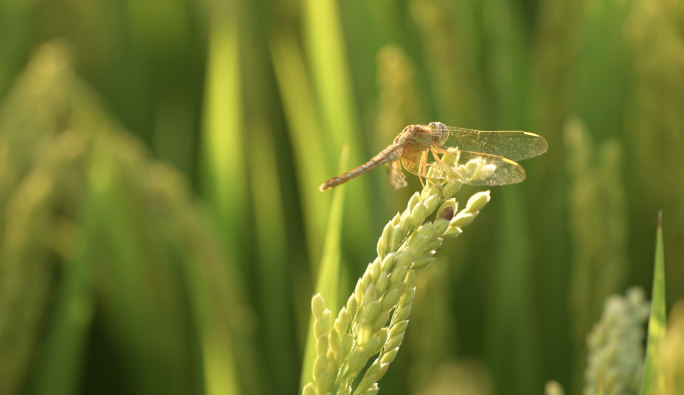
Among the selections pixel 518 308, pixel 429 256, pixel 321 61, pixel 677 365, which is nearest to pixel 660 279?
pixel 677 365

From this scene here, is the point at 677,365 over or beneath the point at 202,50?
beneath

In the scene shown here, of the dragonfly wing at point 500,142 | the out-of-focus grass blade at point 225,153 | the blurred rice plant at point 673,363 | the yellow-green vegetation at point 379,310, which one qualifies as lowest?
the blurred rice plant at point 673,363

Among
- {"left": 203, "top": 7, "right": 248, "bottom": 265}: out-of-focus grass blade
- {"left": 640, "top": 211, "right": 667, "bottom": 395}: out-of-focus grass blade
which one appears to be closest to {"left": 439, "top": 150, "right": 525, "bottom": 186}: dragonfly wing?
{"left": 640, "top": 211, "right": 667, "bottom": 395}: out-of-focus grass blade

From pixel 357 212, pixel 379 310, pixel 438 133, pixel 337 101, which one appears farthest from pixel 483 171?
pixel 337 101

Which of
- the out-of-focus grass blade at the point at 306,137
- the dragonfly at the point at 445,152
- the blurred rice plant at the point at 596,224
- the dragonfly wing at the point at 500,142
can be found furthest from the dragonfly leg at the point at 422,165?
the out-of-focus grass blade at the point at 306,137

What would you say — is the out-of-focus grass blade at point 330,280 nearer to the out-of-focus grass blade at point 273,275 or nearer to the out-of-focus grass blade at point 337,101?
the out-of-focus grass blade at point 337,101

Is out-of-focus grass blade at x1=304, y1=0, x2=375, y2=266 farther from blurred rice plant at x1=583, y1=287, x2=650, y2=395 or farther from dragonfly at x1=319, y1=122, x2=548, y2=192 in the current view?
blurred rice plant at x1=583, y1=287, x2=650, y2=395

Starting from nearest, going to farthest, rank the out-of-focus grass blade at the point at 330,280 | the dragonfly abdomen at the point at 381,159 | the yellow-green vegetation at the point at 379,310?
the yellow-green vegetation at the point at 379,310, the out-of-focus grass blade at the point at 330,280, the dragonfly abdomen at the point at 381,159

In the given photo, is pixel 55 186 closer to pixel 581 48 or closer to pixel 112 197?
pixel 112 197

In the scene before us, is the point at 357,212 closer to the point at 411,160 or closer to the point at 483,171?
the point at 411,160
